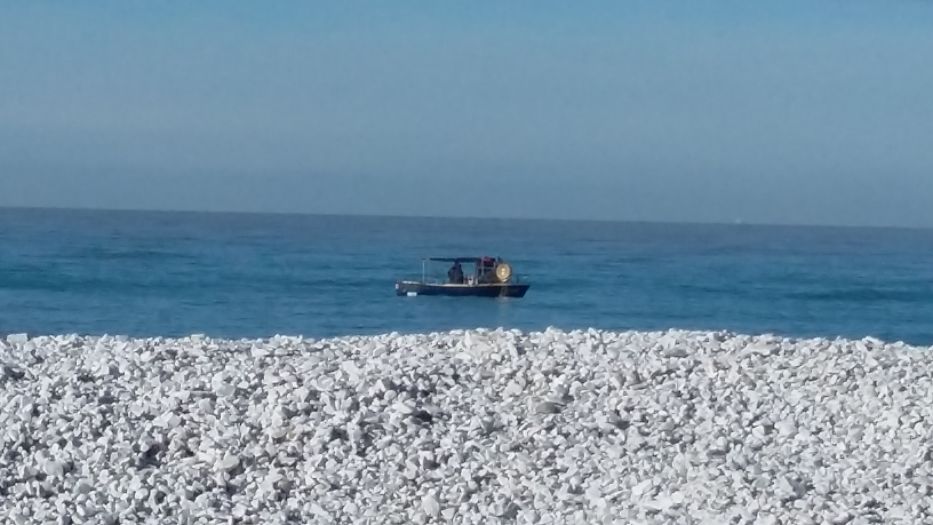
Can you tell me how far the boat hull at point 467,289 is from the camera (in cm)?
3791

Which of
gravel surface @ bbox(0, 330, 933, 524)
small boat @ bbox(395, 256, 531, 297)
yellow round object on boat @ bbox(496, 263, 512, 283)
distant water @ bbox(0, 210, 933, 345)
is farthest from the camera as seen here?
yellow round object on boat @ bbox(496, 263, 512, 283)

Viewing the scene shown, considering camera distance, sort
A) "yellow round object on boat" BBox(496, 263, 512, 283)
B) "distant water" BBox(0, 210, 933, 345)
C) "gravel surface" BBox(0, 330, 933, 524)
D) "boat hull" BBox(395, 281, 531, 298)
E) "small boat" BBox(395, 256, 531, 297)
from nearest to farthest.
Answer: "gravel surface" BBox(0, 330, 933, 524)
"distant water" BBox(0, 210, 933, 345)
"boat hull" BBox(395, 281, 531, 298)
"small boat" BBox(395, 256, 531, 297)
"yellow round object on boat" BBox(496, 263, 512, 283)

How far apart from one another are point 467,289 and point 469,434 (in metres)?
31.8

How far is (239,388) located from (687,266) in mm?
54316

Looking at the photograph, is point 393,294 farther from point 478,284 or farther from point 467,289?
point 478,284

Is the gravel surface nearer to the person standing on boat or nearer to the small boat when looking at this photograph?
the small boat

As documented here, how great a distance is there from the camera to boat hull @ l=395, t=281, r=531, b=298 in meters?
37.9

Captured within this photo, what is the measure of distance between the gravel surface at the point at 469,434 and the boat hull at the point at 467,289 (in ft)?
98.6

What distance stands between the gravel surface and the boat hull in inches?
1183

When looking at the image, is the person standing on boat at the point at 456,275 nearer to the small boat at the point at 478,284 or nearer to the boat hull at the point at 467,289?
the small boat at the point at 478,284

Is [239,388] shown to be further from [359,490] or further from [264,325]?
[264,325]

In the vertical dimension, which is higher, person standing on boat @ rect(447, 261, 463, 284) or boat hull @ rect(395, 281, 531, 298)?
person standing on boat @ rect(447, 261, 463, 284)

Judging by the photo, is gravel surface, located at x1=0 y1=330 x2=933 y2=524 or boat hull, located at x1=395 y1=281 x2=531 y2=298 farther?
boat hull, located at x1=395 y1=281 x2=531 y2=298

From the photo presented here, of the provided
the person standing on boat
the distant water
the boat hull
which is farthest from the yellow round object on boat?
the person standing on boat
